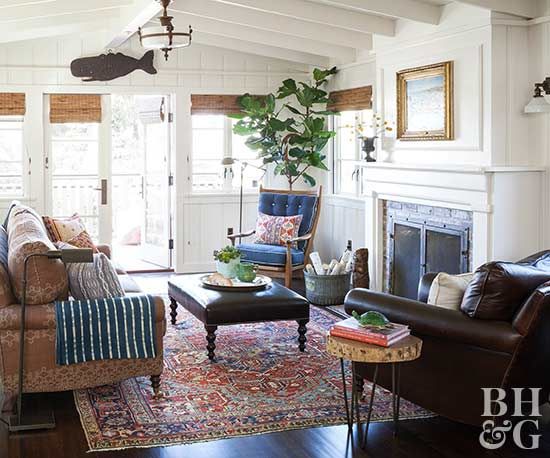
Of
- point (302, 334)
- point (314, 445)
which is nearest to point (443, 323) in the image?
point (314, 445)

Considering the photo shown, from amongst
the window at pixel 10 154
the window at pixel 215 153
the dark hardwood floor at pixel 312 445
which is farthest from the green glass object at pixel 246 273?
the window at pixel 10 154

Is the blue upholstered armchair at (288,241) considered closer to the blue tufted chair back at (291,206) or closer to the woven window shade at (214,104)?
the blue tufted chair back at (291,206)

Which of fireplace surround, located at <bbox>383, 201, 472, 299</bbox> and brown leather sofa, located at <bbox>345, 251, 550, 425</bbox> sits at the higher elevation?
fireplace surround, located at <bbox>383, 201, 472, 299</bbox>

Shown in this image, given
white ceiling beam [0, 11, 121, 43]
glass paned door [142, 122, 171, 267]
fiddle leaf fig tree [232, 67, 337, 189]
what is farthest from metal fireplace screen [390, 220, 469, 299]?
white ceiling beam [0, 11, 121, 43]

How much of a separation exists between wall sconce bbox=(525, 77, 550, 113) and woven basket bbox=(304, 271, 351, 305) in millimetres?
2522

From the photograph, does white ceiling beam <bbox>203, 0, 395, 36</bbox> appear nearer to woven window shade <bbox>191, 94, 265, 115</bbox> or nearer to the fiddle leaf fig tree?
the fiddle leaf fig tree

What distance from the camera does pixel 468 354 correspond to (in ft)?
12.3

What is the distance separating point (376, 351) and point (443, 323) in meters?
0.45

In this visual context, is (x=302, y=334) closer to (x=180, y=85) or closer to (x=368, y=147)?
(x=368, y=147)

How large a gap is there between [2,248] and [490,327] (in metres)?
3.00

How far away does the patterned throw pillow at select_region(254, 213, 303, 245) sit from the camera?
8078 mm

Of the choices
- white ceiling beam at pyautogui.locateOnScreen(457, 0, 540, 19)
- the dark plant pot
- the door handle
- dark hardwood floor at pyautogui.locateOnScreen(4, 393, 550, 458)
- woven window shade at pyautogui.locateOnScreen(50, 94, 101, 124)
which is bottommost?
dark hardwood floor at pyautogui.locateOnScreen(4, 393, 550, 458)

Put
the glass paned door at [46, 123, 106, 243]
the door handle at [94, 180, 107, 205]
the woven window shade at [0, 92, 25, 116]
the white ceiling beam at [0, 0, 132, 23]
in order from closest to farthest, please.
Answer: the white ceiling beam at [0, 0, 132, 23] < the woven window shade at [0, 92, 25, 116] < the glass paned door at [46, 123, 106, 243] < the door handle at [94, 180, 107, 205]

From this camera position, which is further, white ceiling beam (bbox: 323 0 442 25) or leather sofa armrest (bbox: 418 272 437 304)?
white ceiling beam (bbox: 323 0 442 25)
